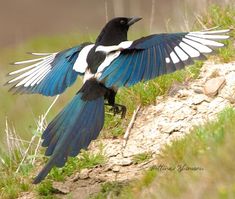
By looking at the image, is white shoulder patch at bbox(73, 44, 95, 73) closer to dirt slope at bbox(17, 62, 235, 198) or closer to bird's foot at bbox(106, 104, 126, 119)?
bird's foot at bbox(106, 104, 126, 119)

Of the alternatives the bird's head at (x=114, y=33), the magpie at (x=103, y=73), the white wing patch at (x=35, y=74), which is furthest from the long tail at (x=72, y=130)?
the white wing patch at (x=35, y=74)

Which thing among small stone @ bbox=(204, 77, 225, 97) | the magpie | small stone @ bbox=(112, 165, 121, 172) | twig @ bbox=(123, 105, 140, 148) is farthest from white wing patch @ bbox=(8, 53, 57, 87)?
small stone @ bbox=(204, 77, 225, 97)

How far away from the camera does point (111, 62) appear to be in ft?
17.6

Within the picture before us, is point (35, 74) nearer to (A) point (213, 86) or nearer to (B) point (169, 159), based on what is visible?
(A) point (213, 86)

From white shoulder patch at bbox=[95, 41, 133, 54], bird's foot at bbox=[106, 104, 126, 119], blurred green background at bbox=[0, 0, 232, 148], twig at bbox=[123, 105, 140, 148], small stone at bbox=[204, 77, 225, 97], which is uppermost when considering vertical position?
white shoulder patch at bbox=[95, 41, 133, 54]

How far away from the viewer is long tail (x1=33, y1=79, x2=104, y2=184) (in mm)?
5020

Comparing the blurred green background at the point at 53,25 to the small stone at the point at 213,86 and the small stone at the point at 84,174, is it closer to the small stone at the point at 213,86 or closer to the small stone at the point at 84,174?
the small stone at the point at 213,86

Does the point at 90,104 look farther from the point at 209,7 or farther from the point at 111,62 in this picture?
the point at 209,7

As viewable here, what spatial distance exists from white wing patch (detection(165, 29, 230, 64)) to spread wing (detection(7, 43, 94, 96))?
688mm

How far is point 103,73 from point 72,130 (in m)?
0.43

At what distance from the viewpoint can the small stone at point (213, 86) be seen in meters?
5.80

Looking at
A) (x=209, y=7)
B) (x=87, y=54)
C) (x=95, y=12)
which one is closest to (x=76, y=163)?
(x=87, y=54)

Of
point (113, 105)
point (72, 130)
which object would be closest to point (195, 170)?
point (72, 130)

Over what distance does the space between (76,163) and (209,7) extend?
6.53 feet
